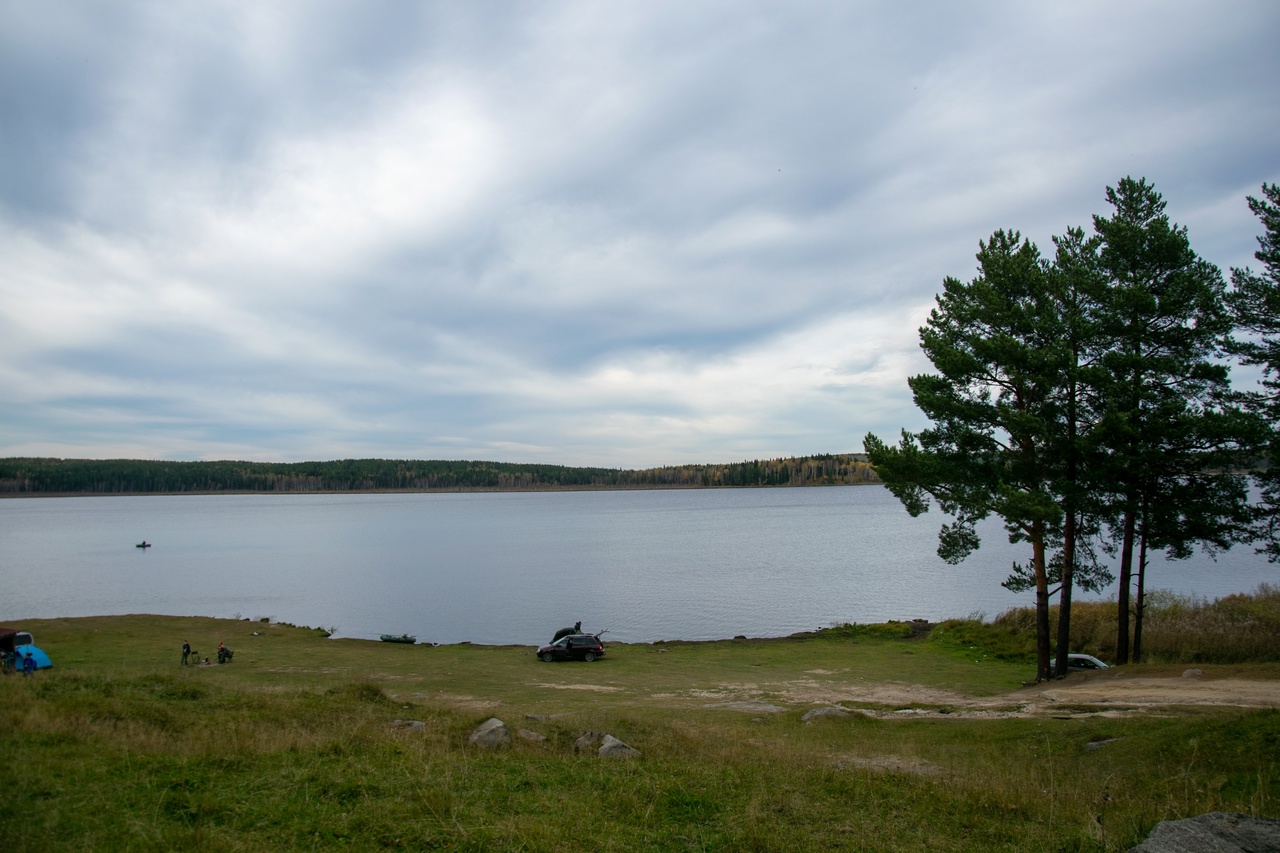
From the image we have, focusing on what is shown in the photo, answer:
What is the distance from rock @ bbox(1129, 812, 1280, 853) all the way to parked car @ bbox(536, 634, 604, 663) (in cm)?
2903

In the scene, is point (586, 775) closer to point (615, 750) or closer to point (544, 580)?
point (615, 750)

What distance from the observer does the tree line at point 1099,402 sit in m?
23.8

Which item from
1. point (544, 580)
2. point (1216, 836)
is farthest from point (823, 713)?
point (544, 580)

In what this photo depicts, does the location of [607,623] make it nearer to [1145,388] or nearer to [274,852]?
[1145,388]

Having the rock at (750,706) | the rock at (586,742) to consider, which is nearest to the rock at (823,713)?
the rock at (750,706)

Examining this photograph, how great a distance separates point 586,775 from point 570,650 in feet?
79.4

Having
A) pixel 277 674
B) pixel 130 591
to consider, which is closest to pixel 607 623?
pixel 277 674

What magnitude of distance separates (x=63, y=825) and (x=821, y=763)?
35.5 ft

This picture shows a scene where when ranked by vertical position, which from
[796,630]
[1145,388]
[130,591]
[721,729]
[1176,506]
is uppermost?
[1145,388]

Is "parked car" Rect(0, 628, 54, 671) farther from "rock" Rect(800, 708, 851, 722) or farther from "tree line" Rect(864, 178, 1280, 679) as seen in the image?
"tree line" Rect(864, 178, 1280, 679)

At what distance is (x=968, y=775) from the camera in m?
11.8

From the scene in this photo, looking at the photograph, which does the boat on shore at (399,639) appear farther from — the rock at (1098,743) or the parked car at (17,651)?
the rock at (1098,743)

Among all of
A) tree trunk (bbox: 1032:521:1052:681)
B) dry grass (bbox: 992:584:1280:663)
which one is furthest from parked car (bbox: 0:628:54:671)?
dry grass (bbox: 992:584:1280:663)

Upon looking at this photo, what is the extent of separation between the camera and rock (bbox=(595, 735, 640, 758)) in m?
12.7
